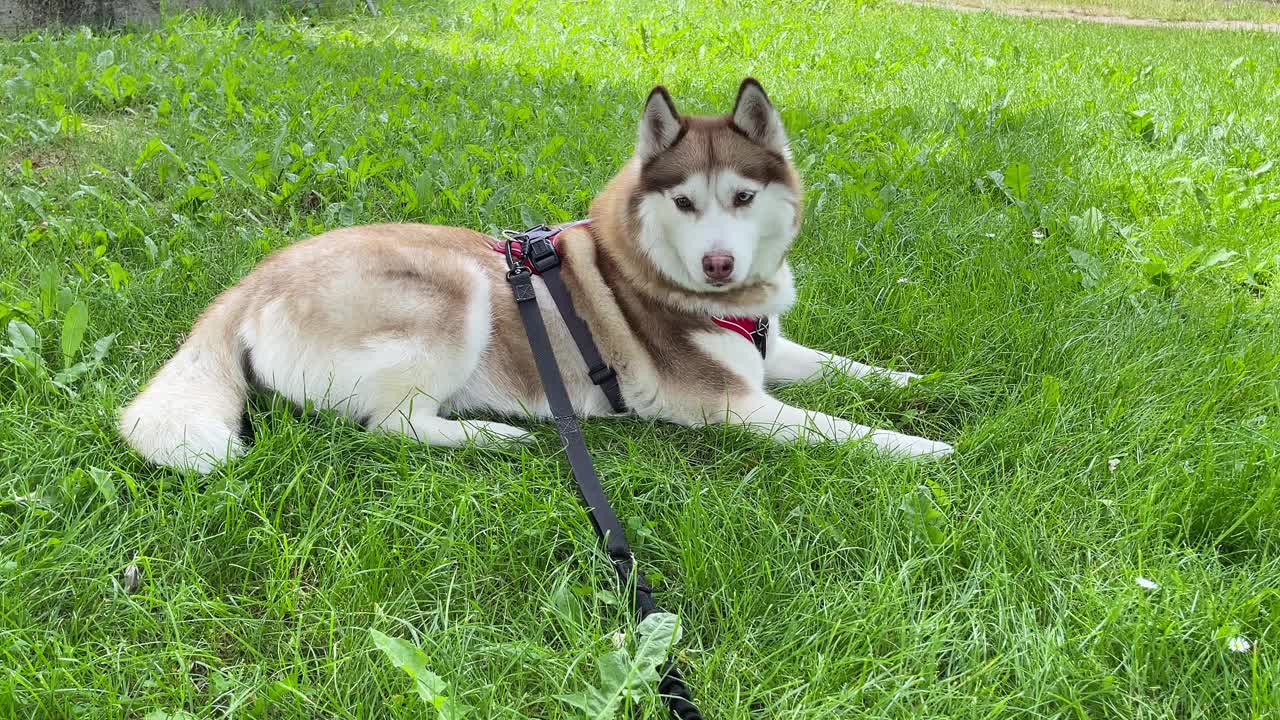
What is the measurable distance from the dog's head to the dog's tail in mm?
1359

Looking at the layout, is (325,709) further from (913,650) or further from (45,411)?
(45,411)

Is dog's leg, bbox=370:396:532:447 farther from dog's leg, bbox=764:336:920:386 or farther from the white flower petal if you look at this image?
the white flower petal

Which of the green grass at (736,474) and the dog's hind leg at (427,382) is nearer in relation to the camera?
the green grass at (736,474)

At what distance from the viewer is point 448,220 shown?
3.94 m

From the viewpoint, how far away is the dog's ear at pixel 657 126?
8.41ft

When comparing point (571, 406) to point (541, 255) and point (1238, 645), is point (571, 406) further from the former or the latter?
point (1238, 645)

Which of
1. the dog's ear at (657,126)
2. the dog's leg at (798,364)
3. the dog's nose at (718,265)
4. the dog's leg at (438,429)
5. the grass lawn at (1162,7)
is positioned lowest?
the dog's leg at (438,429)

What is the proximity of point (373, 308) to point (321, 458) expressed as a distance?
507 mm

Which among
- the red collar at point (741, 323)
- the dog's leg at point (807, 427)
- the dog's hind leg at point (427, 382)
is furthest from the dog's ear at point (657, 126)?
the dog's leg at point (807, 427)

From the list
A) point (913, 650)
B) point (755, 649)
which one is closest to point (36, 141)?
point (755, 649)

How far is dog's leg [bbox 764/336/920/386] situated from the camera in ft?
9.52

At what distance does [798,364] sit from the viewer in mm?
2977

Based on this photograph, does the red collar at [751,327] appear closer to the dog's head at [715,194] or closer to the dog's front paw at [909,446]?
the dog's head at [715,194]

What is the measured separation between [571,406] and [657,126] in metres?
1.02
